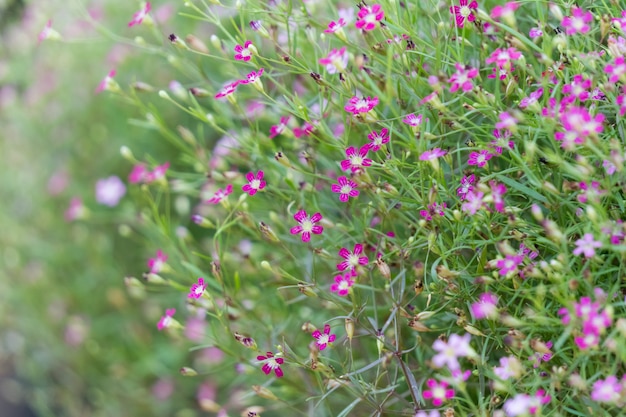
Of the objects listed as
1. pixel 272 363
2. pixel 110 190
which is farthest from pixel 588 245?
pixel 110 190

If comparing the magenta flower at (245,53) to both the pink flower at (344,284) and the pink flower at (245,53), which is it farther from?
the pink flower at (344,284)

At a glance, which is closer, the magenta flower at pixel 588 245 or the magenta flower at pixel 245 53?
the magenta flower at pixel 588 245

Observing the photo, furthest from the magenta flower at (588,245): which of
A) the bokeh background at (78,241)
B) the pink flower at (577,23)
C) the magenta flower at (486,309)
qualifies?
the bokeh background at (78,241)

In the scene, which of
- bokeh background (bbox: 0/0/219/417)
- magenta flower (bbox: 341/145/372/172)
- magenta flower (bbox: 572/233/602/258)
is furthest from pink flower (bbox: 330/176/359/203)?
bokeh background (bbox: 0/0/219/417)

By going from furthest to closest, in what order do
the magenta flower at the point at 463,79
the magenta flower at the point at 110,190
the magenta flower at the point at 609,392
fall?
1. the magenta flower at the point at 110,190
2. the magenta flower at the point at 463,79
3. the magenta flower at the point at 609,392

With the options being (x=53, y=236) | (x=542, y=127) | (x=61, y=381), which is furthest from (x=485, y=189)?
(x=61, y=381)

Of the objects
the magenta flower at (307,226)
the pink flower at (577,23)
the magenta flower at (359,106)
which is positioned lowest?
the magenta flower at (307,226)

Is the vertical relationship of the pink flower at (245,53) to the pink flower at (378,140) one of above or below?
above
